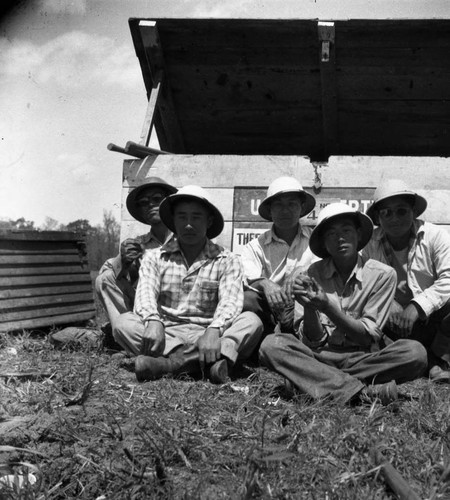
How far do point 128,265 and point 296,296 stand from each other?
199 cm

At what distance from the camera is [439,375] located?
13.8 feet

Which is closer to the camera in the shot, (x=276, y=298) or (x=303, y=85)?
(x=276, y=298)

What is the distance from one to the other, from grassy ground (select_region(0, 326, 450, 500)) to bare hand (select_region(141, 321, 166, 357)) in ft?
1.01

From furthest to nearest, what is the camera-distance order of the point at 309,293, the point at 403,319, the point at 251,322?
the point at 251,322, the point at 403,319, the point at 309,293

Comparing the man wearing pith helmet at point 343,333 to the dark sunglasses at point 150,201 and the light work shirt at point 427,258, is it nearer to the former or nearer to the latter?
the light work shirt at point 427,258

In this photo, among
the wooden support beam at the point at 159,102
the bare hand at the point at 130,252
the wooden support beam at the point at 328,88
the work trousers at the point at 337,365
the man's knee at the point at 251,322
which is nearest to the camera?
the work trousers at the point at 337,365

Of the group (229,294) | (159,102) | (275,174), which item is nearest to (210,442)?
(229,294)

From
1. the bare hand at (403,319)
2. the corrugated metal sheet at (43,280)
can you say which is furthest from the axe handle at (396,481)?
the corrugated metal sheet at (43,280)

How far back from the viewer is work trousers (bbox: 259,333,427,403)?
357 cm

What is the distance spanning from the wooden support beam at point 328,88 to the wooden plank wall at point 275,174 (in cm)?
123

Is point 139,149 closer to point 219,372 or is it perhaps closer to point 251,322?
point 251,322

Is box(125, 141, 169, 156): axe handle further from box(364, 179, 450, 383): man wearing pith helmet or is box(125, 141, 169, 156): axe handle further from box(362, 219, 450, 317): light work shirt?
box(362, 219, 450, 317): light work shirt

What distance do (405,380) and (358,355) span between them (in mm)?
312

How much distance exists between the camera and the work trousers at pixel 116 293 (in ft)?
17.5
